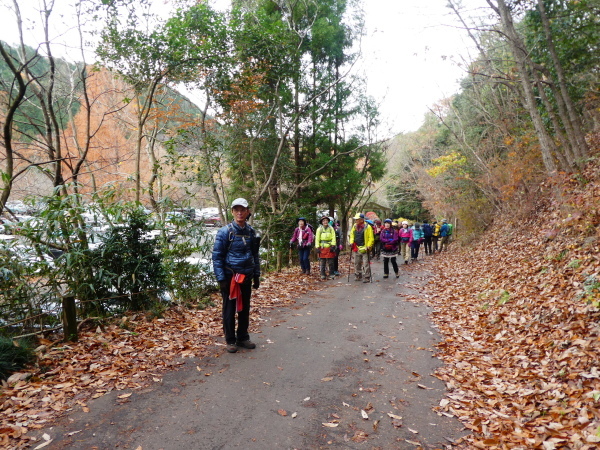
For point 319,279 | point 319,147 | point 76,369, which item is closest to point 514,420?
point 76,369

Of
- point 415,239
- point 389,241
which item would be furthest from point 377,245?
point 389,241

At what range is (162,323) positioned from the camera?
6.12 m

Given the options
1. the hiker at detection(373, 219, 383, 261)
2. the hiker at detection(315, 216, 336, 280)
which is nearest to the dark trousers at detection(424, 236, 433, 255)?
the hiker at detection(373, 219, 383, 261)

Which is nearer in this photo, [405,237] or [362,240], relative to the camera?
[362,240]

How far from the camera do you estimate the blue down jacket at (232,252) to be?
4973mm

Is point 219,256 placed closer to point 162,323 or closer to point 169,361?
point 169,361

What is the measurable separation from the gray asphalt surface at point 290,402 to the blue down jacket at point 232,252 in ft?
3.86

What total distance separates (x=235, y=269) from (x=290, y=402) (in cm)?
194

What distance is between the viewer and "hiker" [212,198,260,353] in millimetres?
4965

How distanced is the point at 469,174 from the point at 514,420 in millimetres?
19295

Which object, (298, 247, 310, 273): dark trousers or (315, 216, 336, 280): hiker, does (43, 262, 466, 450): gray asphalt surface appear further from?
(298, 247, 310, 273): dark trousers

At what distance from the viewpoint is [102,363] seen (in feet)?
14.9

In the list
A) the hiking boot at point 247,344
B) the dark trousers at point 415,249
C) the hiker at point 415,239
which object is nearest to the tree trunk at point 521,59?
the hiker at point 415,239

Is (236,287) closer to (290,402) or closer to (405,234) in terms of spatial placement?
(290,402)
